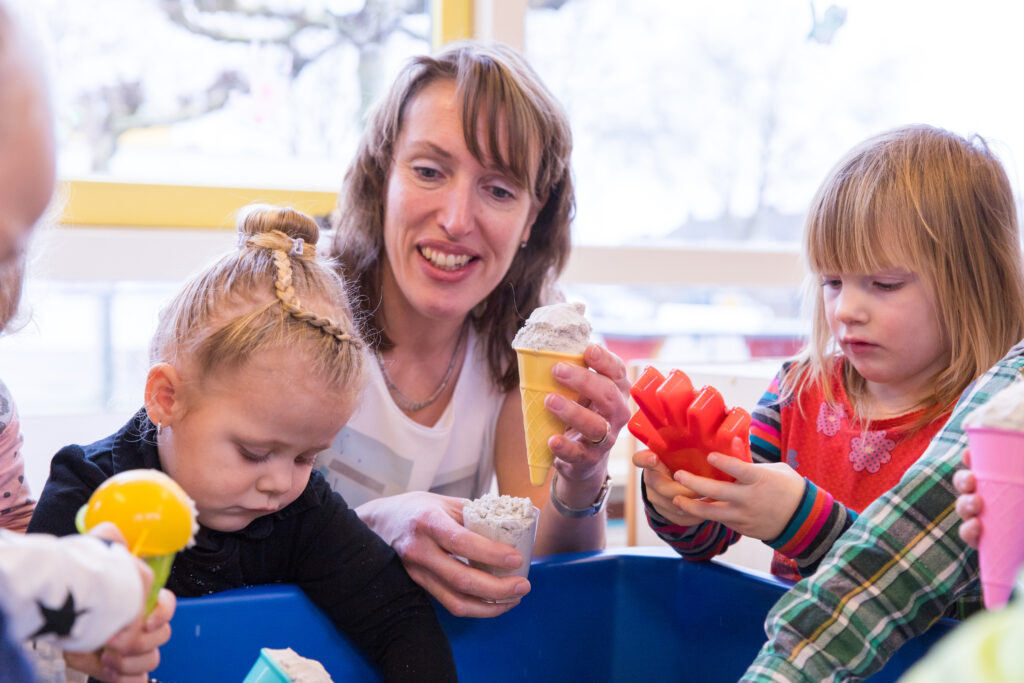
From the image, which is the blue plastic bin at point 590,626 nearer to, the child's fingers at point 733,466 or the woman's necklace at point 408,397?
the child's fingers at point 733,466

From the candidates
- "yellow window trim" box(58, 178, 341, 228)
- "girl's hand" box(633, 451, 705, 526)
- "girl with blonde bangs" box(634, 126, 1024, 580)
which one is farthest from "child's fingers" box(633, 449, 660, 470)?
"yellow window trim" box(58, 178, 341, 228)

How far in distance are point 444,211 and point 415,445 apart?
0.34 meters

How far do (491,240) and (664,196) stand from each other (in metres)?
1.37

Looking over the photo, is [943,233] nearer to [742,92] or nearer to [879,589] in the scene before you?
[879,589]

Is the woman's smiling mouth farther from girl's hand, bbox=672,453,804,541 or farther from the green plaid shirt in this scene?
the green plaid shirt

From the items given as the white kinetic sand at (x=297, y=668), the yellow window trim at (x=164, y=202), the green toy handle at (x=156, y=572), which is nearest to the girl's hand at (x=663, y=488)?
the white kinetic sand at (x=297, y=668)

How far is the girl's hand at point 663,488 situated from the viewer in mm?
942

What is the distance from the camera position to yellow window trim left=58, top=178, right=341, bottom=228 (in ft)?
6.06

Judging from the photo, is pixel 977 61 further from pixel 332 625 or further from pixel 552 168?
pixel 332 625

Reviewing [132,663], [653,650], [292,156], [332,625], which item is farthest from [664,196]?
[132,663]

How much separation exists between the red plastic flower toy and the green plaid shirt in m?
0.15

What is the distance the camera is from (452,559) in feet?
3.13

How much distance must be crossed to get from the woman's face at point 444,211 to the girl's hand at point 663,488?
15.8 inches

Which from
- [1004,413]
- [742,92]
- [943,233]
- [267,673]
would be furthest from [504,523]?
[742,92]
